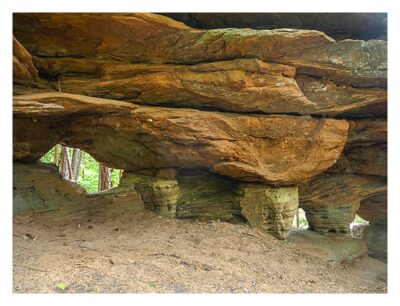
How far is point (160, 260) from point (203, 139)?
3.10 metres

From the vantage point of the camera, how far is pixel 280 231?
865cm

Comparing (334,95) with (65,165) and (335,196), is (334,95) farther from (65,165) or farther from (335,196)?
(65,165)

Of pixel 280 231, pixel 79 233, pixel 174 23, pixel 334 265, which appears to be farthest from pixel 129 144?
pixel 334 265

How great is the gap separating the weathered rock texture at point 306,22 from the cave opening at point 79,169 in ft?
19.8

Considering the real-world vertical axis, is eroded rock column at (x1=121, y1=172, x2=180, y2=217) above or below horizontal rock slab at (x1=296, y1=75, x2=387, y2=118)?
below

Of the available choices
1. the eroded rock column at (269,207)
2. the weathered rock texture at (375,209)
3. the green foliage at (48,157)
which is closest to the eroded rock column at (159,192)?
the eroded rock column at (269,207)

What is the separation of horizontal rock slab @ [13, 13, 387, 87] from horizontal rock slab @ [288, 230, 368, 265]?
15.6ft

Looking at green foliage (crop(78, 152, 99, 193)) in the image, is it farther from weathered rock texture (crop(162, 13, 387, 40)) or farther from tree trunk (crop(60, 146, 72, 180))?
weathered rock texture (crop(162, 13, 387, 40))

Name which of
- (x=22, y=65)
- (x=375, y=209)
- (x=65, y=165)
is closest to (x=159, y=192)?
(x=22, y=65)

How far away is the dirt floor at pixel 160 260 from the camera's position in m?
4.71

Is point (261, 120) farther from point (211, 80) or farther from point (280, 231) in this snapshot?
point (280, 231)

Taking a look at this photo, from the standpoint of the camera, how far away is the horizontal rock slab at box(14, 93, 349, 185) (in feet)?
24.3

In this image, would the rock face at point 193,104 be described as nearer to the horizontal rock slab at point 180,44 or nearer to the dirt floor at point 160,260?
the horizontal rock slab at point 180,44

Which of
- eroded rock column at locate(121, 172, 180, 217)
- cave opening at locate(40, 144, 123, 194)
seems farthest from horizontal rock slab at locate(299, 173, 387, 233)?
cave opening at locate(40, 144, 123, 194)
